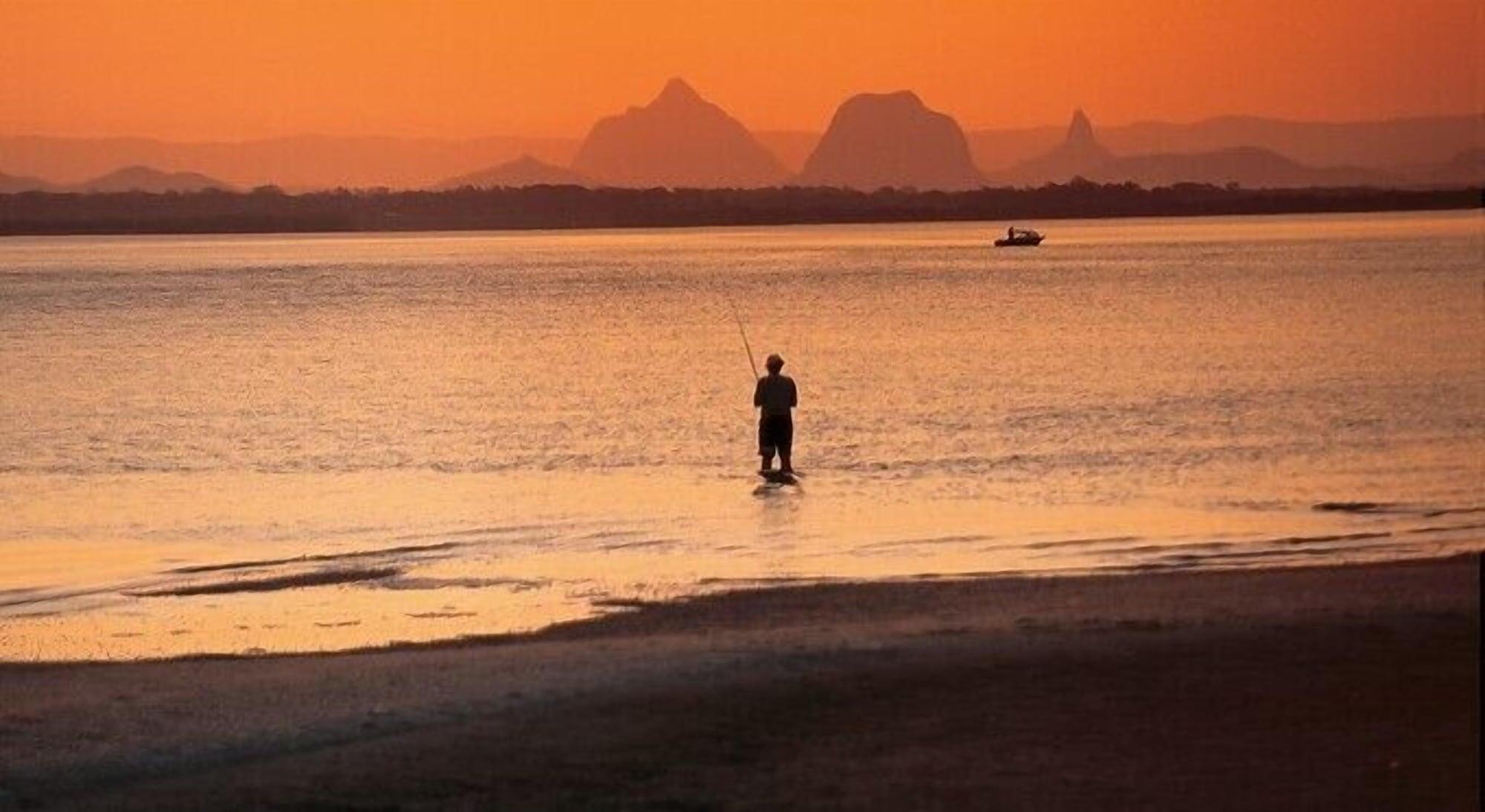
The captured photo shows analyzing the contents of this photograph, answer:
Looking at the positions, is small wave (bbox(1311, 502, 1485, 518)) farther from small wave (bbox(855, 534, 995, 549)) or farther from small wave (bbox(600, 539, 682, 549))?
small wave (bbox(600, 539, 682, 549))

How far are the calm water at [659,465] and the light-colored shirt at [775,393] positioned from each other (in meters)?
1.04

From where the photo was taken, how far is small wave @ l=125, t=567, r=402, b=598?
68.2 ft

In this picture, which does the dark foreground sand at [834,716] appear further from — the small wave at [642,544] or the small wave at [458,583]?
the small wave at [642,544]

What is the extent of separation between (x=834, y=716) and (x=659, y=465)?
23.0 meters

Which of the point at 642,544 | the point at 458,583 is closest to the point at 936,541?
the point at 642,544

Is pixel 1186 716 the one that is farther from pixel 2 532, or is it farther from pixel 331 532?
pixel 2 532

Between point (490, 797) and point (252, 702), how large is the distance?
10.2 ft

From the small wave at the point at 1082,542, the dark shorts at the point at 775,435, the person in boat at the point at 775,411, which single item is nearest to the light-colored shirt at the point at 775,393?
the person in boat at the point at 775,411

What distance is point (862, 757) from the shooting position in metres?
11.6

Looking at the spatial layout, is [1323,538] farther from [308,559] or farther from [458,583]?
[308,559]

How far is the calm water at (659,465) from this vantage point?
20.8m

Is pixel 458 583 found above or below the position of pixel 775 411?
below

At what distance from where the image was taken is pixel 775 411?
97.2 feet

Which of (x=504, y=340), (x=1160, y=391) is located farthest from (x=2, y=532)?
(x=504, y=340)
